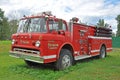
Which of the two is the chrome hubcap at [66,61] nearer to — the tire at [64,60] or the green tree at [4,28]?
the tire at [64,60]

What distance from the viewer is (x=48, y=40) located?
10219 mm

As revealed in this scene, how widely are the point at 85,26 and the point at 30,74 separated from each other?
5226mm

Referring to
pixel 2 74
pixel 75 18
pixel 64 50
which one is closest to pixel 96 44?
pixel 75 18

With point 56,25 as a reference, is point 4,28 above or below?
above

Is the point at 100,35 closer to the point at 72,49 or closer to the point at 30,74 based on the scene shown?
the point at 72,49

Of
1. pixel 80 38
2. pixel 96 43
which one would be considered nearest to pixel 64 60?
pixel 80 38

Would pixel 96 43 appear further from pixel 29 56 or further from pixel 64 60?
pixel 29 56

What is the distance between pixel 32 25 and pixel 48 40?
129cm

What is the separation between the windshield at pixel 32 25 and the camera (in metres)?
10.5

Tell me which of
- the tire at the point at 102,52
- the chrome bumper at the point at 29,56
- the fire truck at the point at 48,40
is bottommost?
the tire at the point at 102,52

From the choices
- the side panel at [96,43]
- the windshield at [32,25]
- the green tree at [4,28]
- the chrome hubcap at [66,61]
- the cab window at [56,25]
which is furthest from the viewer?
the green tree at [4,28]

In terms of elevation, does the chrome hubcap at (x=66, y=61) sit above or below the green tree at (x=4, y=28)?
below

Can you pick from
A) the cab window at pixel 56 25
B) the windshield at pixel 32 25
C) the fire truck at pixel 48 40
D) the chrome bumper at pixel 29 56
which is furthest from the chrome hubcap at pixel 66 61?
the windshield at pixel 32 25

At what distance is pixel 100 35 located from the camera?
1611 cm
